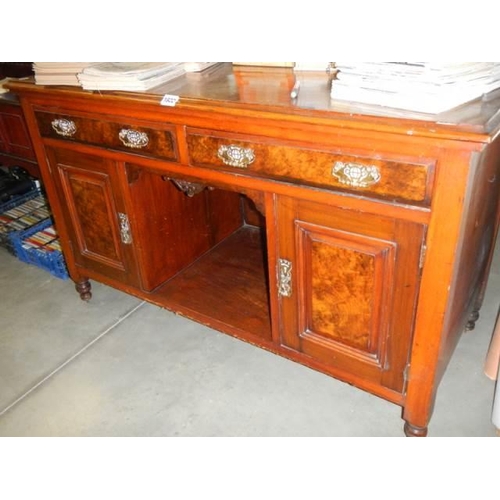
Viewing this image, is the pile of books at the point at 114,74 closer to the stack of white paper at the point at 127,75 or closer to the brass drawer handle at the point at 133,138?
the stack of white paper at the point at 127,75

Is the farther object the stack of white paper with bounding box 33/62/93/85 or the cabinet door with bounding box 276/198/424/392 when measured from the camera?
the stack of white paper with bounding box 33/62/93/85

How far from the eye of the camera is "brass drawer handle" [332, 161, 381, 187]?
3.73ft

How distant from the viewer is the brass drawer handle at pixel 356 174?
1.14 m

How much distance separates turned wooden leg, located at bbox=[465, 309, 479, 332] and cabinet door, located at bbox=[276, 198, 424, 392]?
25.0 inches

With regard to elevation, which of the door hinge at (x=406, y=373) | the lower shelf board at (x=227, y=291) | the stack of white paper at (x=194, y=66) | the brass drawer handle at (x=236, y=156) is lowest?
the lower shelf board at (x=227, y=291)

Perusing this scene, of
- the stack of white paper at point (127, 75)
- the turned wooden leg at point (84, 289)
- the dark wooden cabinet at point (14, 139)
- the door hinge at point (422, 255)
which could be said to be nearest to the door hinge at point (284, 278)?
the door hinge at point (422, 255)

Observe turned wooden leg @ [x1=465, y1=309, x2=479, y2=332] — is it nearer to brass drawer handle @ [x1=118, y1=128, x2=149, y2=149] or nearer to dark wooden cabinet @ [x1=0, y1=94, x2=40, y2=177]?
brass drawer handle @ [x1=118, y1=128, x2=149, y2=149]

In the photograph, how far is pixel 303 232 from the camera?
52.8 inches

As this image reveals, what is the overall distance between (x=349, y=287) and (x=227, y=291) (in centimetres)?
72

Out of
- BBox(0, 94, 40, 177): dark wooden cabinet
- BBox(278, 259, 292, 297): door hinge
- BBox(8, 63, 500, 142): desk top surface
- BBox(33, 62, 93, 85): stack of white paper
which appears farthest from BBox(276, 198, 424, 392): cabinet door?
BBox(0, 94, 40, 177): dark wooden cabinet

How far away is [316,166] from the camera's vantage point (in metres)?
1.21

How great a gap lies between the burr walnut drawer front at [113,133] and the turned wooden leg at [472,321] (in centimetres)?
125

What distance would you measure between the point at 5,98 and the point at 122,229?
96cm

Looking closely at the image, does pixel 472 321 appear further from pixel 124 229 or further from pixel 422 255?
pixel 124 229
